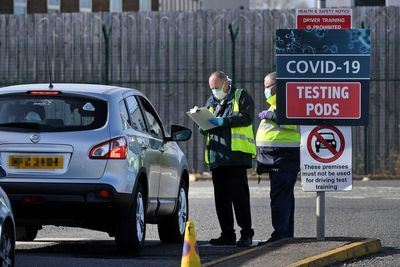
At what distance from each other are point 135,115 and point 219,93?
126 centimetres

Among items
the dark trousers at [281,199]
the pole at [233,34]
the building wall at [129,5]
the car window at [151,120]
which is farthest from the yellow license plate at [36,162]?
the building wall at [129,5]

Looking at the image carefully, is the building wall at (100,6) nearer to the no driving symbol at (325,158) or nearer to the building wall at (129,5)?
the building wall at (129,5)

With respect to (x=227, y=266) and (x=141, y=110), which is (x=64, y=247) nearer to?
(x=141, y=110)

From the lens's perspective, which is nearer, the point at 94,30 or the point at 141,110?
the point at 141,110

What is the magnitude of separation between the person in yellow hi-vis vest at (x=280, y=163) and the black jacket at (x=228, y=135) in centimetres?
34

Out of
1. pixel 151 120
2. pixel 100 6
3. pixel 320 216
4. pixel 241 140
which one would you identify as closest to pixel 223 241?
pixel 241 140

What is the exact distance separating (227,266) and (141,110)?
337cm

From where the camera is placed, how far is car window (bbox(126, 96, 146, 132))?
13281 mm

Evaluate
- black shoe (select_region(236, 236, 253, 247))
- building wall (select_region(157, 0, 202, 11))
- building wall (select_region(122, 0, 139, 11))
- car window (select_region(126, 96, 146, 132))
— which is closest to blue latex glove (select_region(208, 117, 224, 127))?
car window (select_region(126, 96, 146, 132))

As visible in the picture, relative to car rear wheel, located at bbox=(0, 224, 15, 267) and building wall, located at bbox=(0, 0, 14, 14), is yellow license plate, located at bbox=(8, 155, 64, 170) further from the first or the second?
building wall, located at bbox=(0, 0, 14, 14)

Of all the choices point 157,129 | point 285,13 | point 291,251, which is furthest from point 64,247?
point 285,13

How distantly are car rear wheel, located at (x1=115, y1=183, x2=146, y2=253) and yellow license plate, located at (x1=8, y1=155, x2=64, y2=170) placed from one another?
81 cm

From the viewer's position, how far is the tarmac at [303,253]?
11148mm

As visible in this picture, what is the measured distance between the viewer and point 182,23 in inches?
1196
